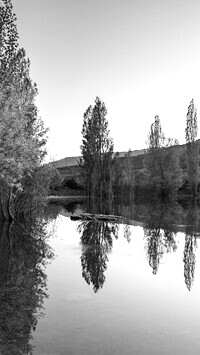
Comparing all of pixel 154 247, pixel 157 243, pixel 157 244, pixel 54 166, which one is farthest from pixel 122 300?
pixel 54 166

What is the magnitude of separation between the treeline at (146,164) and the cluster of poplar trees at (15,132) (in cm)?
3337

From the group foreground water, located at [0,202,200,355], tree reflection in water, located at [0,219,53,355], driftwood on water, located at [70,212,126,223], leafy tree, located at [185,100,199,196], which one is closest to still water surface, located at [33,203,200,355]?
foreground water, located at [0,202,200,355]

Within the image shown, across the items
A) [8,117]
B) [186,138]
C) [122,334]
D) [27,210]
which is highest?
[186,138]

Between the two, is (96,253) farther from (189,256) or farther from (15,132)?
(15,132)

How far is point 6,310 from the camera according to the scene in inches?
295

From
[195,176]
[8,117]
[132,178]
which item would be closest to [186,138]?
[195,176]

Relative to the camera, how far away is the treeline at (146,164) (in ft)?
196

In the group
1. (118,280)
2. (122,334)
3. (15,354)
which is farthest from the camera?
(118,280)

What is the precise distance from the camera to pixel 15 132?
48.8 feet

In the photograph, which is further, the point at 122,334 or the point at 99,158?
the point at 99,158

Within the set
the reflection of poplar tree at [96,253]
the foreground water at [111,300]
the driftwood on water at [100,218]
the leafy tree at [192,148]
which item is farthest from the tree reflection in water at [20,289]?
the leafy tree at [192,148]

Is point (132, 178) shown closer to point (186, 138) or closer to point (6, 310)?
point (186, 138)

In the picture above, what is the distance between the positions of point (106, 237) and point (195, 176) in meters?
48.0

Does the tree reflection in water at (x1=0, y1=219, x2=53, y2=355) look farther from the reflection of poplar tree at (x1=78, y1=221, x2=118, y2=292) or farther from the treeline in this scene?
the treeline
